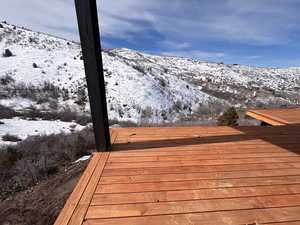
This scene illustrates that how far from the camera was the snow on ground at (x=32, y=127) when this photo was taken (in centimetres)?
630

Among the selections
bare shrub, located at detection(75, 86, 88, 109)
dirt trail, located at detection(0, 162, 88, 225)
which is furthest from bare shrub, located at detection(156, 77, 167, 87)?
dirt trail, located at detection(0, 162, 88, 225)

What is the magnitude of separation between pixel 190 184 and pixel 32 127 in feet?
24.3

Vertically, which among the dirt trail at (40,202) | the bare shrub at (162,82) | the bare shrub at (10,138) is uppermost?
the bare shrub at (162,82)

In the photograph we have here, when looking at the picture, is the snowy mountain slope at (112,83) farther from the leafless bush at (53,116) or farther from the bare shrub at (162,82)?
the leafless bush at (53,116)

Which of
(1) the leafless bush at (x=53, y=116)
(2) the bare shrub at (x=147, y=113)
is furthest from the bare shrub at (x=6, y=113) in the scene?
(2) the bare shrub at (x=147, y=113)

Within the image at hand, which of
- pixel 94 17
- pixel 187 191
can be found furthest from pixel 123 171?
pixel 94 17

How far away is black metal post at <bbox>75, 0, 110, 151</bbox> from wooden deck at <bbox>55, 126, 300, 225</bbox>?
1.03 ft

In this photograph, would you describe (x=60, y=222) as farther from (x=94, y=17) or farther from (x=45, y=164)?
(x=45, y=164)

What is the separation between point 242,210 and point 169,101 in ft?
39.1

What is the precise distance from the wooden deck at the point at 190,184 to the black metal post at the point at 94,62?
1.03 feet

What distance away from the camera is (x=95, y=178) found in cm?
162

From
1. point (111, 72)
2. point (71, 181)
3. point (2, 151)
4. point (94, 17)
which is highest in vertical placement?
point (111, 72)

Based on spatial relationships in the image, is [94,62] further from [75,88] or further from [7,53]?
[7,53]

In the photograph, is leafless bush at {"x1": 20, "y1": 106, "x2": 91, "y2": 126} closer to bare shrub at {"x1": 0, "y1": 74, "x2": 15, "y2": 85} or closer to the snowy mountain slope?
the snowy mountain slope
